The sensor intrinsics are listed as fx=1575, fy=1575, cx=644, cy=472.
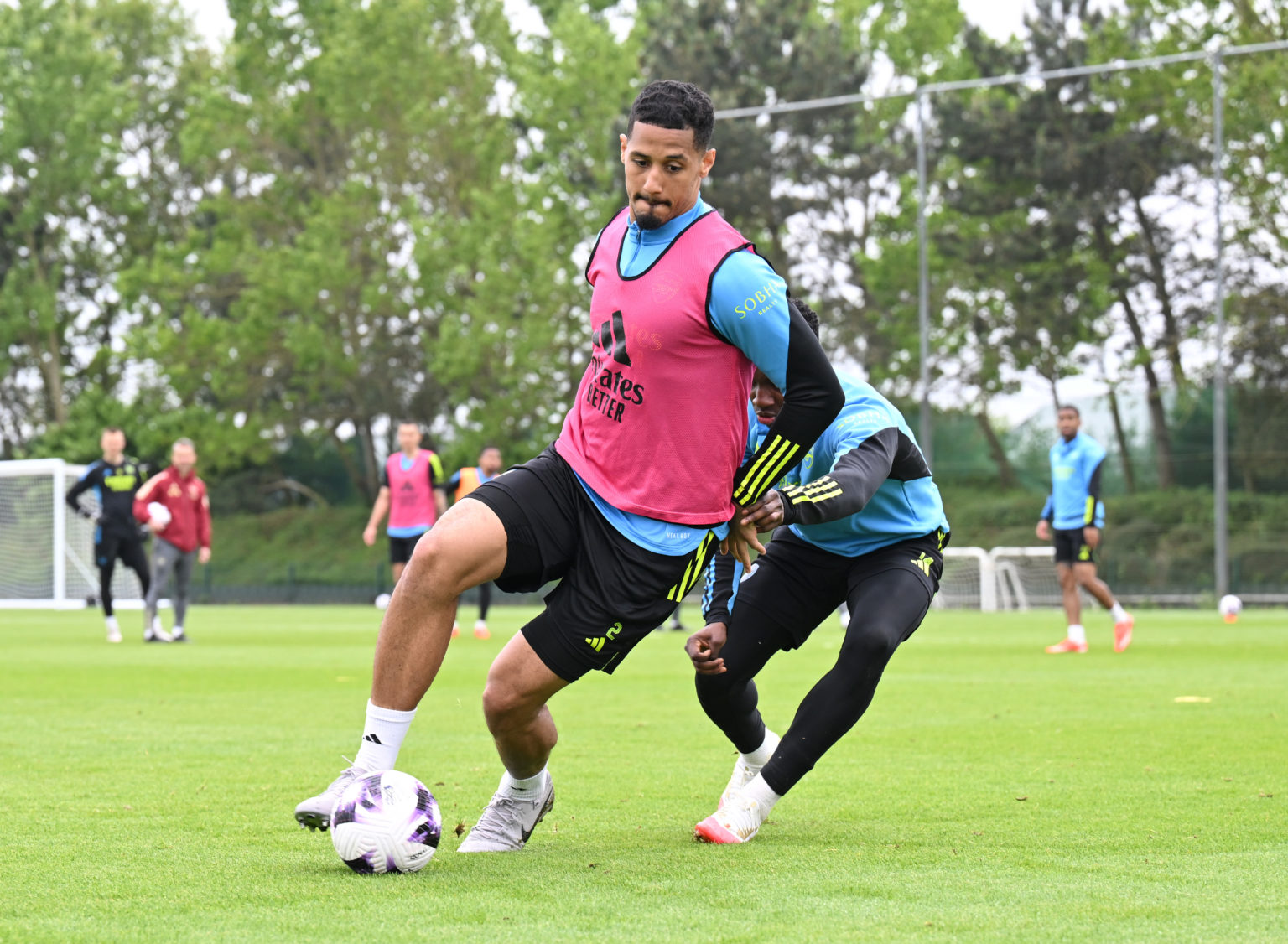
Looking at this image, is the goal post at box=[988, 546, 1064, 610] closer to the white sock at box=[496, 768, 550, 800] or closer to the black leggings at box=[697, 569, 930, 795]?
the black leggings at box=[697, 569, 930, 795]

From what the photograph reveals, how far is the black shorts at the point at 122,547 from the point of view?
1742 cm

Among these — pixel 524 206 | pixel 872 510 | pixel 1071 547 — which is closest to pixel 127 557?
pixel 1071 547

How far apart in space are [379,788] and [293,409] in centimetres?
4361

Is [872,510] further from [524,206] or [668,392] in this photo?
[524,206]

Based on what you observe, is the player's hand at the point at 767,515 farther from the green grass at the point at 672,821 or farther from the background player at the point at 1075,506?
the background player at the point at 1075,506

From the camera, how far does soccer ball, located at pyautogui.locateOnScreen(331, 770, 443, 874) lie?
419cm

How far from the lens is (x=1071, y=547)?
49.1ft

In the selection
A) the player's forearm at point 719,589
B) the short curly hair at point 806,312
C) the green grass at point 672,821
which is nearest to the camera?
the green grass at point 672,821

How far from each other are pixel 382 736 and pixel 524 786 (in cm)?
65

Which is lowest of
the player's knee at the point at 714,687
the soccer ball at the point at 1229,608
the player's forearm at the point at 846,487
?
the soccer ball at the point at 1229,608

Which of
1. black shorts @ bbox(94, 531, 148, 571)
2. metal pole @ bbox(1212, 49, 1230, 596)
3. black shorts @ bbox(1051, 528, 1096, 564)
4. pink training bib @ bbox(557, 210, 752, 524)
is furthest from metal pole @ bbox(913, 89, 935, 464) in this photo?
pink training bib @ bbox(557, 210, 752, 524)

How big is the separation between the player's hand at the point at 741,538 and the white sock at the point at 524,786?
933mm

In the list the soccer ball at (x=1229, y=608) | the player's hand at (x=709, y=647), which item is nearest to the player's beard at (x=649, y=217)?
the player's hand at (x=709, y=647)

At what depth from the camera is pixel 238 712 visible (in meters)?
9.45
